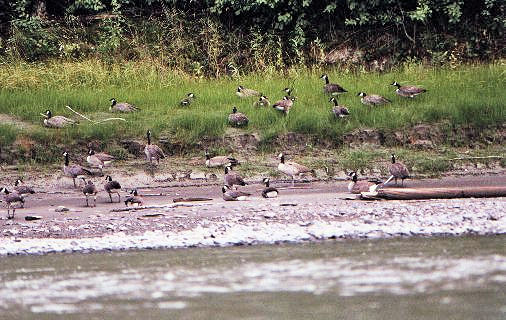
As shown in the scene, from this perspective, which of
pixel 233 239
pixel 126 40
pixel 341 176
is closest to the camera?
pixel 233 239

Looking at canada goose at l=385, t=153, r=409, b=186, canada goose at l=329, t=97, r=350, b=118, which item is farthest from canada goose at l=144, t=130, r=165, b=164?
canada goose at l=385, t=153, r=409, b=186

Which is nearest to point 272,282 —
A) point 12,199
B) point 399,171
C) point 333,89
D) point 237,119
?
point 12,199

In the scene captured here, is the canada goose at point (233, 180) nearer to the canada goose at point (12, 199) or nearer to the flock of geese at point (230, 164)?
the flock of geese at point (230, 164)

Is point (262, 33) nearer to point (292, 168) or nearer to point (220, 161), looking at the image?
point (220, 161)

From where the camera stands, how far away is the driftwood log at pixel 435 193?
1856 cm

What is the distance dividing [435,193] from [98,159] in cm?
691

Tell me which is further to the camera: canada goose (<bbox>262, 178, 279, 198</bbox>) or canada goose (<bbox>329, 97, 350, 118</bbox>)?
canada goose (<bbox>329, 97, 350, 118</bbox>)

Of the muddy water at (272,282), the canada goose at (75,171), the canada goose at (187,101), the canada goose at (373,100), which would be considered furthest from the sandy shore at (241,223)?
the canada goose at (187,101)

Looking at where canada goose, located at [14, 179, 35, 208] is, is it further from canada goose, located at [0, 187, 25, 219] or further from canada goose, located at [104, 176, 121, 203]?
canada goose, located at [104, 176, 121, 203]

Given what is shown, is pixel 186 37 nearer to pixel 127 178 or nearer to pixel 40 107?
pixel 40 107

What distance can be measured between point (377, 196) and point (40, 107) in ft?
29.5

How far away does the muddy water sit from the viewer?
1223 cm

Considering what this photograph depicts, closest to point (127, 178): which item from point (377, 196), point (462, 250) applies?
point (377, 196)

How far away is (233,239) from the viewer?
1606 centimetres
